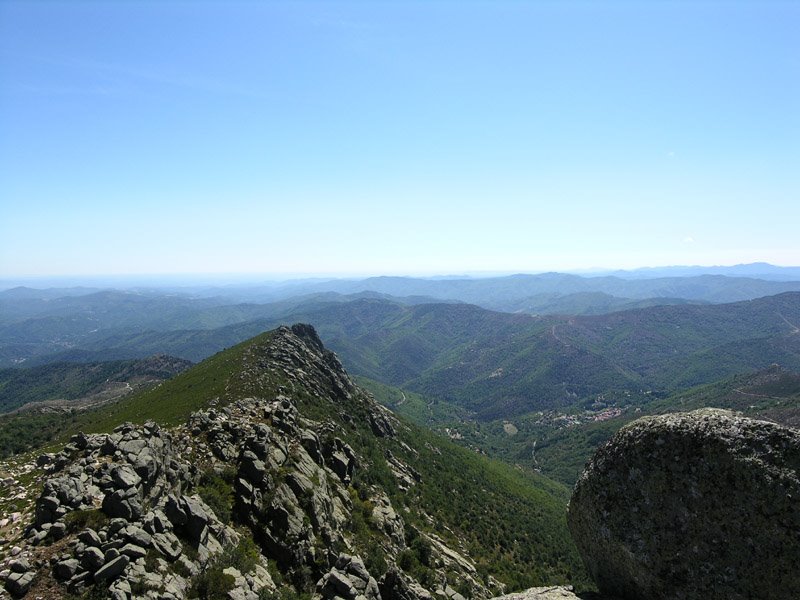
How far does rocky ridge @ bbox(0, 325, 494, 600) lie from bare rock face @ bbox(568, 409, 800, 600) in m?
16.0

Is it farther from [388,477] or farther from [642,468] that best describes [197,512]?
[388,477]

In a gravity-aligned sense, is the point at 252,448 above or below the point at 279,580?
above

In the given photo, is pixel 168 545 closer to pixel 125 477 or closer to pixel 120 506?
pixel 120 506

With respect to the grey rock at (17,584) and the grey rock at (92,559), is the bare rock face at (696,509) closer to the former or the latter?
the grey rock at (92,559)

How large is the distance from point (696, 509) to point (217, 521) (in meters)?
26.4

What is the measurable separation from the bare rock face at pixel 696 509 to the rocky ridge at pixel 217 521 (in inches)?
629

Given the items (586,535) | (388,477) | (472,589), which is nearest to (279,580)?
(586,535)

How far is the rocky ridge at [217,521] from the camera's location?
18.3 m

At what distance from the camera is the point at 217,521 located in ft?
87.2

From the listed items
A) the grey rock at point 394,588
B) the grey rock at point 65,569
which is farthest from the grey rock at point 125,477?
the grey rock at point 394,588

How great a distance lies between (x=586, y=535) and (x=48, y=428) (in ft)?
454

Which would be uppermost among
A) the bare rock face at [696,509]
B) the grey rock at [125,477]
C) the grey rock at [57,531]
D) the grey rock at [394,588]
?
the bare rock face at [696,509]

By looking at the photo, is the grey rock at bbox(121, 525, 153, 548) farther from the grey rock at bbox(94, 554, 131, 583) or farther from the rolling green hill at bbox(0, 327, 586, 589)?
the rolling green hill at bbox(0, 327, 586, 589)

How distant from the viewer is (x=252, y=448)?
118 ft
